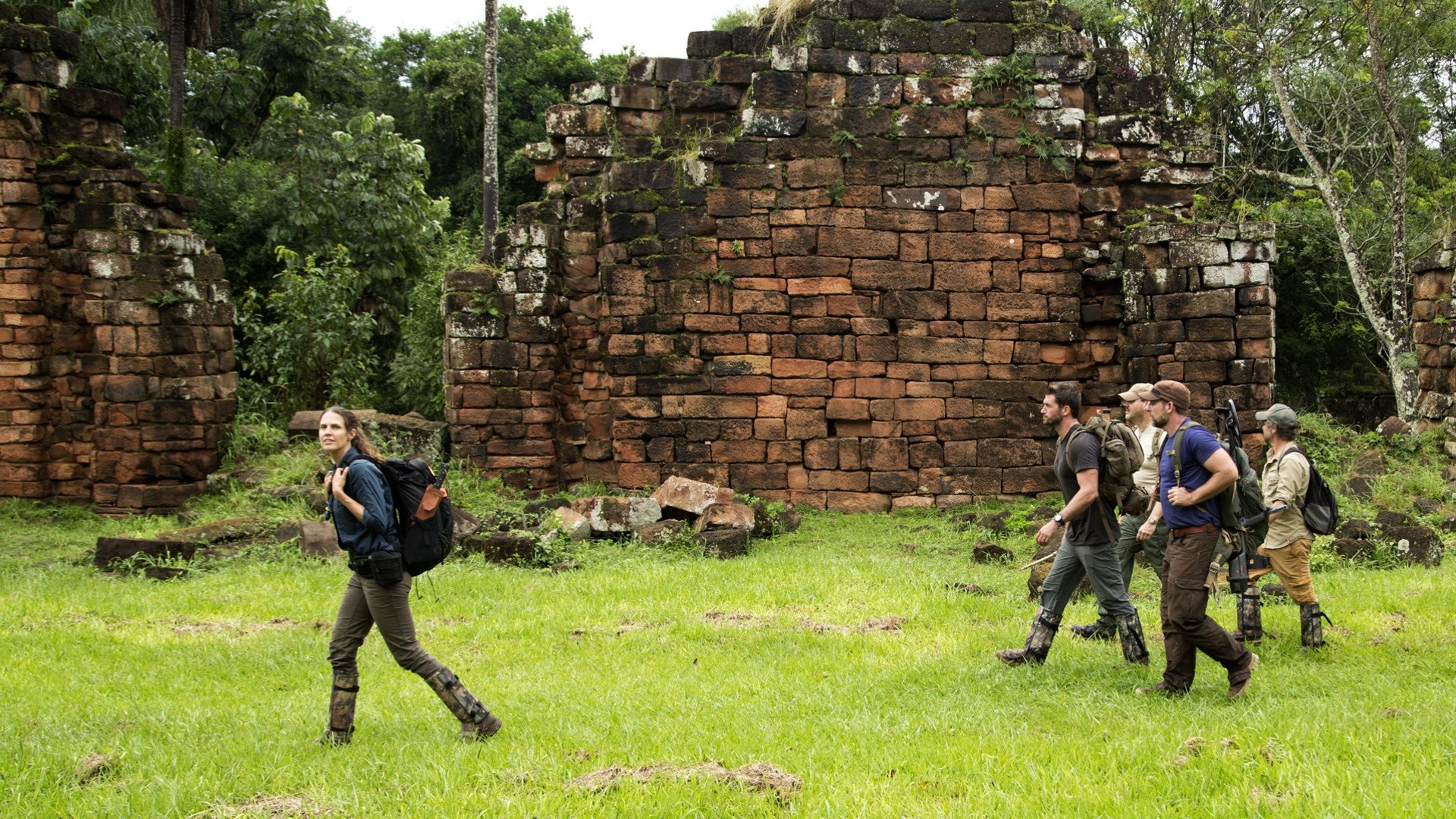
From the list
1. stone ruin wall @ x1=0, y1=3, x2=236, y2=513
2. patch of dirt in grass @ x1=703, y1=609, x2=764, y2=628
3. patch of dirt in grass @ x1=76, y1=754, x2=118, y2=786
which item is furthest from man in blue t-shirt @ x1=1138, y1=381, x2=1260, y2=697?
stone ruin wall @ x1=0, y1=3, x2=236, y2=513

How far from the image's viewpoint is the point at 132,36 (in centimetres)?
2375

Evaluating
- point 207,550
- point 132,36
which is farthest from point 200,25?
point 207,550

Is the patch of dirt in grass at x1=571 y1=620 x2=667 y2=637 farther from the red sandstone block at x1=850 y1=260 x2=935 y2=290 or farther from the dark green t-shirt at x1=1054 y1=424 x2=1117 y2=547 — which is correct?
the red sandstone block at x1=850 y1=260 x2=935 y2=290

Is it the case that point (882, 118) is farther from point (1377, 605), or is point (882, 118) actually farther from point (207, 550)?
point (207, 550)

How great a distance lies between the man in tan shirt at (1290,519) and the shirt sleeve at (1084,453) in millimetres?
1383

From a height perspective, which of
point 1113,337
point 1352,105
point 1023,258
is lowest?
point 1113,337

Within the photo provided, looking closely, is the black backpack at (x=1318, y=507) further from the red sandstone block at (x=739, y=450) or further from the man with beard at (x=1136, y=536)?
the red sandstone block at (x=739, y=450)

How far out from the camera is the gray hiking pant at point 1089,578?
21.9 ft

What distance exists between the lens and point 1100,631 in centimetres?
746

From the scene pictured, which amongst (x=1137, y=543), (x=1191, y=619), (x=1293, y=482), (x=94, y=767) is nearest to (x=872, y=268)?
(x=1137, y=543)

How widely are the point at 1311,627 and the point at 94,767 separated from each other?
6460 millimetres

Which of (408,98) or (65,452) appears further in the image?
(408,98)

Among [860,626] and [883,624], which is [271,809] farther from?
[883,624]

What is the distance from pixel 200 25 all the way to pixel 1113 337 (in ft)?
60.5
